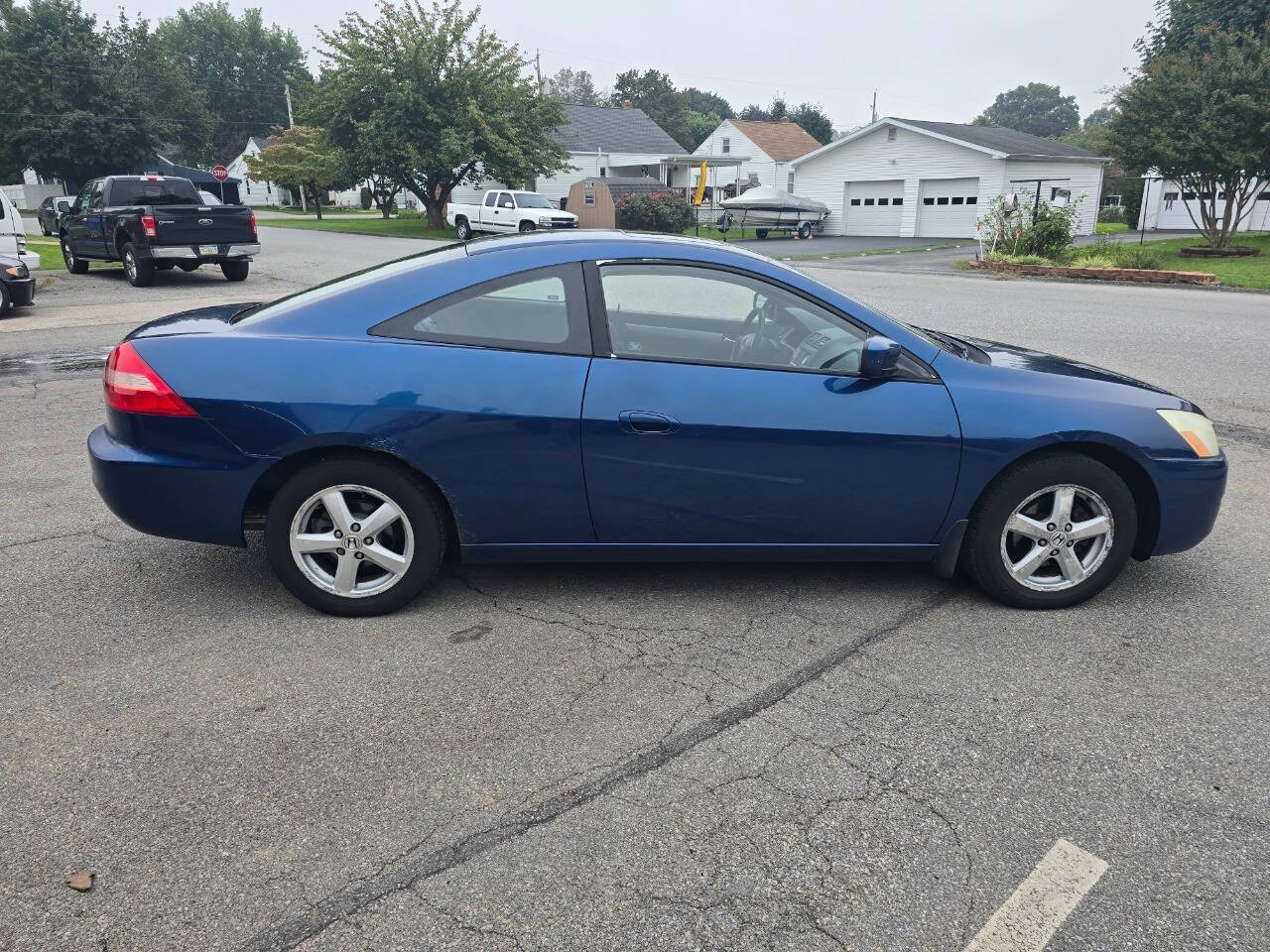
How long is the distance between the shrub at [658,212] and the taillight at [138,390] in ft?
105

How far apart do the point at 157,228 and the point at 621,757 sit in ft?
51.9

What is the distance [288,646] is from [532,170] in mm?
36662

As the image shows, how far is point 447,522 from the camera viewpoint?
379 cm

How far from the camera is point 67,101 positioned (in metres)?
47.1

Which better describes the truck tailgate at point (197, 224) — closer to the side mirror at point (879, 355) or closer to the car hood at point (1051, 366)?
the car hood at point (1051, 366)

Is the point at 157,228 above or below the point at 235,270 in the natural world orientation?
above

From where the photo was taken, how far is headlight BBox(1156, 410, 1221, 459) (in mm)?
3887

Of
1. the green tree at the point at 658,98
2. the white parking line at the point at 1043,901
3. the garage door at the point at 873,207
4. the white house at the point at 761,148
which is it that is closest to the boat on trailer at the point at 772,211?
the garage door at the point at 873,207

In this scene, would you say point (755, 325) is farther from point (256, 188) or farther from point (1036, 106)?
point (1036, 106)

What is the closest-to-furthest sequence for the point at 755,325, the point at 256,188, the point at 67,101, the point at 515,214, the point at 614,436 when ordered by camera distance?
the point at 614,436 → the point at 755,325 → the point at 515,214 → the point at 67,101 → the point at 256,188

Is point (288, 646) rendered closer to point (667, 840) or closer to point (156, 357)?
point (156, 357)

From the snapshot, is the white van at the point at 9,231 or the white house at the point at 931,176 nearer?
the white van at the point at 9,231

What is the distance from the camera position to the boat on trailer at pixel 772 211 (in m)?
38.1

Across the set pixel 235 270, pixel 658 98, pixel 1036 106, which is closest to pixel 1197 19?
pixel 235 270
